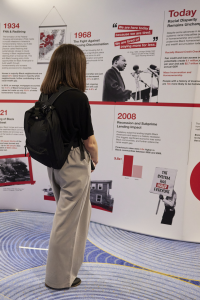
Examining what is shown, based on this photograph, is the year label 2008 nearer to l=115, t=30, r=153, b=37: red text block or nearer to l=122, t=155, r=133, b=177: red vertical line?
l=122, t=155, r=133, b=177: red vertical line

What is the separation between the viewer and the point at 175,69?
2.33 m

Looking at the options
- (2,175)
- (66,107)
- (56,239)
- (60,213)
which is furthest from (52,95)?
(2,175)

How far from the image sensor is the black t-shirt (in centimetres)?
141

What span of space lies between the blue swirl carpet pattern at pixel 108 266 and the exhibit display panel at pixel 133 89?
0.25m

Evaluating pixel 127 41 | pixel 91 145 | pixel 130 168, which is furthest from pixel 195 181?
pixel 127 41

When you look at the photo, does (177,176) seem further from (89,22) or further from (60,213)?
(89,22)

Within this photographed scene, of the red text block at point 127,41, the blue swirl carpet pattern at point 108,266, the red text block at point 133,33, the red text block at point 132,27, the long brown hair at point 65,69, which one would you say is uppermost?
the red text block at point 132,27

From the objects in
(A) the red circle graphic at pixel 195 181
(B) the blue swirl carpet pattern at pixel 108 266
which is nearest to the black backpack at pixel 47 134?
(B) the blue swirl carpet pattern at pixel 108 266

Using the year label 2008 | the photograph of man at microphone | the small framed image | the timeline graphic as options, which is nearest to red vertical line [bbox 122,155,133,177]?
the timeline graphic

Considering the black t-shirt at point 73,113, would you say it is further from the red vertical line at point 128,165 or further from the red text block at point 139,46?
the red text block at point 139,46

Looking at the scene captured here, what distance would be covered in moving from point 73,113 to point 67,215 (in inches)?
23.7

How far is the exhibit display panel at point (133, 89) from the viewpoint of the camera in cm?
233

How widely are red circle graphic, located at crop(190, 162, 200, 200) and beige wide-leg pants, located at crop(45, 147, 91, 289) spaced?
3.97 ft

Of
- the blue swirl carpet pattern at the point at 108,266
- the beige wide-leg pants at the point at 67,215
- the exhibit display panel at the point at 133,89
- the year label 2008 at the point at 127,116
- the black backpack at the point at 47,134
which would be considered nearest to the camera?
the black backpack at the point at 47,134
